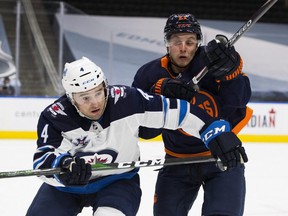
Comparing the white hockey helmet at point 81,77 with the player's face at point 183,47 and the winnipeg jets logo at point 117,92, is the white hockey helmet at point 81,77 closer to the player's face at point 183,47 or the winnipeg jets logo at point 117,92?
the winnipeg jets logo at point 117,92

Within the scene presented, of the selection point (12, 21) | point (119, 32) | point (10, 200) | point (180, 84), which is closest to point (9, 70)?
point (12, 21)

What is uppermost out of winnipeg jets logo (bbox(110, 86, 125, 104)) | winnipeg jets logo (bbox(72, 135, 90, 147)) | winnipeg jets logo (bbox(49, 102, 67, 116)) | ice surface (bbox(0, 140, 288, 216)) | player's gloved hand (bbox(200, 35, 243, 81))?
player's gloved hand (bbox(200, 35, 243, 81))

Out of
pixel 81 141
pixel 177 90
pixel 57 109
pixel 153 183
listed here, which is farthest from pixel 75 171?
Answer: pixel 153 183

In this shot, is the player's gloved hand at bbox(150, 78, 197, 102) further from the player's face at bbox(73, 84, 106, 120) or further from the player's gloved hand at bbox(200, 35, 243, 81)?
the player's face at bbox(73, 84, 106, 120)

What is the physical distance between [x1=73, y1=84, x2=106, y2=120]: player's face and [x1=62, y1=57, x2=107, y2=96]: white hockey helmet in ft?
0.06

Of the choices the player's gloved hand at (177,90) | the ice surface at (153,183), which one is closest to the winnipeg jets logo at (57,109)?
the player's gloved hand at (177,90)

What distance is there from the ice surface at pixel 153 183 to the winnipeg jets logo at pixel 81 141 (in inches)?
48.1

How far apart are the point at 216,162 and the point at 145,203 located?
1.40 meters

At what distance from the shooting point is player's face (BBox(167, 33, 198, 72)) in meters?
2.49

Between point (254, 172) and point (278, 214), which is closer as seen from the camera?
point (278, 214)

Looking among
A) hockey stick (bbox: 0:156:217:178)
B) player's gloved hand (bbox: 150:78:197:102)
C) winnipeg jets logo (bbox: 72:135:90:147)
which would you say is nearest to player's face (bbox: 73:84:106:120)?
winnipeg jets logo (bbox: 72:135:90:147)

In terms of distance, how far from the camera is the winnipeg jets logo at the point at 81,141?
7.50 feet

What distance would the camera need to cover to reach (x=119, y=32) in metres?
7.93

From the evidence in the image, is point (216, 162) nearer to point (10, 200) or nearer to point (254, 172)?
point (10, 200)
